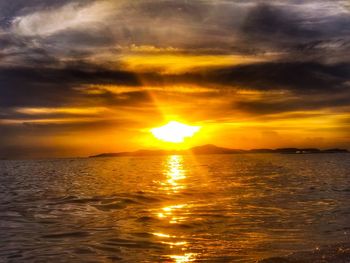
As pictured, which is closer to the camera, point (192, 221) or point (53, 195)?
point (192, 221)

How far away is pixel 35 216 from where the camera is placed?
28016 mm

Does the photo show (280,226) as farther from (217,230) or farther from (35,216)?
(35,216)

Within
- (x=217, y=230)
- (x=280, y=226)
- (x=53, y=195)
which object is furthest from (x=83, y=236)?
(x=53, y=195)

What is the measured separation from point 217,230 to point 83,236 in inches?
261

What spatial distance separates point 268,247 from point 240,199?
1809cm

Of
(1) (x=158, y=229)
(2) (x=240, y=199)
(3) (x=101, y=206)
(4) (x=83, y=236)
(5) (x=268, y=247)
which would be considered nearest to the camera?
(5) (x=268, y=247)

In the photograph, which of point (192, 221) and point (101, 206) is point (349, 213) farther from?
point (101, 206)

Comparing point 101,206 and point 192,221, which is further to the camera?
point 101,206

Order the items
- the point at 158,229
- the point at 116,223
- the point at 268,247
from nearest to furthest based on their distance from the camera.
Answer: the point at 268,247 → the point at 158,229 → the point at 116,223

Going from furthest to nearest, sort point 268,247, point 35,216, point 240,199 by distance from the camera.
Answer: point 240,199 → point 35,216 → point 268,247

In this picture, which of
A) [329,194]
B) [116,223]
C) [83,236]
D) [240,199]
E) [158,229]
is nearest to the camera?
[83,236]

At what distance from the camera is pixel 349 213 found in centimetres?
2809

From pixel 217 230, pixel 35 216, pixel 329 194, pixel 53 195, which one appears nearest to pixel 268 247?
pixel 217 230

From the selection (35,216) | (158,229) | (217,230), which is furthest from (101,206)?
(217,230)
